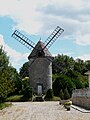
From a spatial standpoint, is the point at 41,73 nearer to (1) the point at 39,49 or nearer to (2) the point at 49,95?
(1) the point at 39,49

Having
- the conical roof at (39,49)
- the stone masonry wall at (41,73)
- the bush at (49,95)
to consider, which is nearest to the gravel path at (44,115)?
the bush at (49,95)

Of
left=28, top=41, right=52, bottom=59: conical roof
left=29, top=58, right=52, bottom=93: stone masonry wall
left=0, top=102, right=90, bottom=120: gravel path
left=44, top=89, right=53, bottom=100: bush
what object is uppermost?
left=28, top=41, right=52, bottom=59: conical roof

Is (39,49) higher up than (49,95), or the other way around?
(39,49)

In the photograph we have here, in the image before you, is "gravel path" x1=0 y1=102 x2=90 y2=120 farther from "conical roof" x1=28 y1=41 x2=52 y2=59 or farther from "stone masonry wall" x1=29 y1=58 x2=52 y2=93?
"conical roof" x1=28 y1=41 x2=52 y2=59

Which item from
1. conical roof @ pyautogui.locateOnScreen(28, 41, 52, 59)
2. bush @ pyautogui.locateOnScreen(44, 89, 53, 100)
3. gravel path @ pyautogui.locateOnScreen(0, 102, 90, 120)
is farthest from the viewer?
conical roof @ pyautogui.locateOnScreen(28, 41, 52, 59)

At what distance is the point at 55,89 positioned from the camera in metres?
65.5

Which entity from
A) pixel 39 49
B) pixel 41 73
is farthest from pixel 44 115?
pixel 39 49

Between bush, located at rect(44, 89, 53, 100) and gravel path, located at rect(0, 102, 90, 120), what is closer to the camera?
gravel path, located at rect(0, 102, 90, 120)

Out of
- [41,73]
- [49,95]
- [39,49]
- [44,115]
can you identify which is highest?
[39,49]

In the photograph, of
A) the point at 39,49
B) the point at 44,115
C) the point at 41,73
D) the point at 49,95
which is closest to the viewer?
the point at 44,115

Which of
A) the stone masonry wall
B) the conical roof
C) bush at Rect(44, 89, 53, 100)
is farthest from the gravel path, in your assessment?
the conical roof

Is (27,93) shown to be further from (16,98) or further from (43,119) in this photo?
(43,119)

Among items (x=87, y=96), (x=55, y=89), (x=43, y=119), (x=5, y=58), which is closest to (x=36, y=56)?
(x=55, y=89)

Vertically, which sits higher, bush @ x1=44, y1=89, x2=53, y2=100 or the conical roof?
the conical roof
